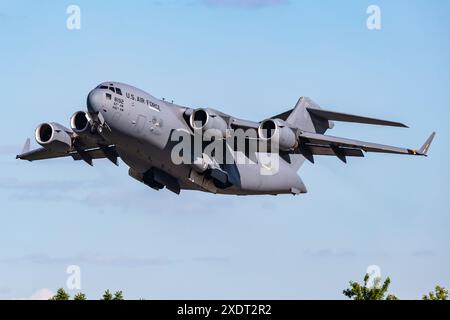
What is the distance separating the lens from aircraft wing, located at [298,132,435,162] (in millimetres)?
30281

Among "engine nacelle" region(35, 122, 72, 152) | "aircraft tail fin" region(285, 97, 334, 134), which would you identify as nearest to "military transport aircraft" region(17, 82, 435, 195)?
"engine nacelle" region(35, 122, 72, 152)

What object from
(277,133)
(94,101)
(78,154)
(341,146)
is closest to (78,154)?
(78,154)

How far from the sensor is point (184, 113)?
97.9 feet

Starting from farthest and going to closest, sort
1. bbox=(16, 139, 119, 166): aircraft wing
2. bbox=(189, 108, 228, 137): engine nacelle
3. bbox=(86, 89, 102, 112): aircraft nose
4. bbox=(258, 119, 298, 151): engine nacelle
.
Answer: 1. bbox=(16, 139, 119, 166): aircraft wing
2. bbox=(258, 119, 298, 151): engine nacelle
3. bbox=(189, 108, 228, 137): engine nacelle
4. bbox=(86, 89, 102, 112): aircraft nose

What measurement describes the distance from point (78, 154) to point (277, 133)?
7.05 m

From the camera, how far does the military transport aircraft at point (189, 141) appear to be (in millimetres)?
27703

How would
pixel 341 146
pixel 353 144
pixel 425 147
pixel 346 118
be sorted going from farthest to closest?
pixel 346 118 < pixel 341 146 < pixel 353 144 < pixel 425 147

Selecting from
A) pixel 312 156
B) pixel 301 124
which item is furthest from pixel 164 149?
→ pixel 301 124

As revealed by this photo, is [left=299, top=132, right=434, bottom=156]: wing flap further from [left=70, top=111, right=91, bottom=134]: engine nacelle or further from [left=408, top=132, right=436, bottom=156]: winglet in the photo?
[left=70, top=111, right=91, bottom=134]: engine nacelle

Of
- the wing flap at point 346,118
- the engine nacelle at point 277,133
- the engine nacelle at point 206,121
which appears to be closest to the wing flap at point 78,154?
the engine nacelle at point 206,121

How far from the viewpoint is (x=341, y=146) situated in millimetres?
30938

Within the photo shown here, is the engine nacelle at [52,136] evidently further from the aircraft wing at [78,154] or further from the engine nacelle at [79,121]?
the engine nacelle at [79,121]

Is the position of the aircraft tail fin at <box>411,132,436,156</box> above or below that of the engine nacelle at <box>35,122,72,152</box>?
below

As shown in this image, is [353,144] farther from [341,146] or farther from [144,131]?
[144,131]
